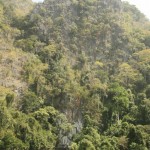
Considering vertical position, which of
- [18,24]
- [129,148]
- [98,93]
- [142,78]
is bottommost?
[129,148]

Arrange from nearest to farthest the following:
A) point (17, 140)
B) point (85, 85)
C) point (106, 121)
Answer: point (17, 140)
point (106, 121)
point (85, 85)

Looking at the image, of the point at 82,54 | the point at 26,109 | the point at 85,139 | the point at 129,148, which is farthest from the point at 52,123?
the point at 82,54

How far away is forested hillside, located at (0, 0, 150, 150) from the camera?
2323 centimetres

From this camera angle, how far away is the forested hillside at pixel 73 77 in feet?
76.2

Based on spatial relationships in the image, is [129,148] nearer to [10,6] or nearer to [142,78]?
[142,78]

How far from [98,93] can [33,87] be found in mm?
5344

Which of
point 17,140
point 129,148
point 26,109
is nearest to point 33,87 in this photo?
point 26,109

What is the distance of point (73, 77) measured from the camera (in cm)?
2920

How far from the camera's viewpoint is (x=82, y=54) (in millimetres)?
32094

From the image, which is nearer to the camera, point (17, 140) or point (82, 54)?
point (17, 140)

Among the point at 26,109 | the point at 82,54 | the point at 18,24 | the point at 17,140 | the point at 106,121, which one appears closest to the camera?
the point at 17,140

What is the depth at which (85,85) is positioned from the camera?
28750mm

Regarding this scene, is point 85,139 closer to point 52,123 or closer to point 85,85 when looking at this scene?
point 52,123

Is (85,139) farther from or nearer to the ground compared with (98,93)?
nearer to the ground
